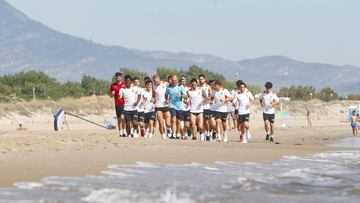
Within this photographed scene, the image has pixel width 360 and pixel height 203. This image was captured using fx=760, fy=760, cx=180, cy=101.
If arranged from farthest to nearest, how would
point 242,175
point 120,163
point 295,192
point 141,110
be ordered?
1. point 141,110
2. point 120,163
3. point 242,175
4. point 295,192

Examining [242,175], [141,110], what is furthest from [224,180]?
[141,110]

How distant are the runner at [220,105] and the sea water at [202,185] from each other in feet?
21.1

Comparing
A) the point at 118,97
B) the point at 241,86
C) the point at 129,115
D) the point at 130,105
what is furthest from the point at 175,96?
the point at 241,86

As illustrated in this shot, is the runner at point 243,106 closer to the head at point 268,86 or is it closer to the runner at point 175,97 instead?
the head at point 268,86

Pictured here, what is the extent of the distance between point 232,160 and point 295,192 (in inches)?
148

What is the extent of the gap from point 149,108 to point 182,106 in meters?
0.86

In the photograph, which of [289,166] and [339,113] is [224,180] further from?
[339,113]

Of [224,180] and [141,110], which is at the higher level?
[141,110]

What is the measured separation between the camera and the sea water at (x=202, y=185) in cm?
772

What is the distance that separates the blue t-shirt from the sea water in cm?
655

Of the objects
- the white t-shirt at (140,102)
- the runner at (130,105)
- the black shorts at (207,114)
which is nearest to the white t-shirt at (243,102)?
the black shorts at (207,114)

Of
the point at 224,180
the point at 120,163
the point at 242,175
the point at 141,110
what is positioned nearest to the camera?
the point at 224,180

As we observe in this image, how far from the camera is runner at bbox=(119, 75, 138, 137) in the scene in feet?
59.5

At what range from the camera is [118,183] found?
8.71 m
